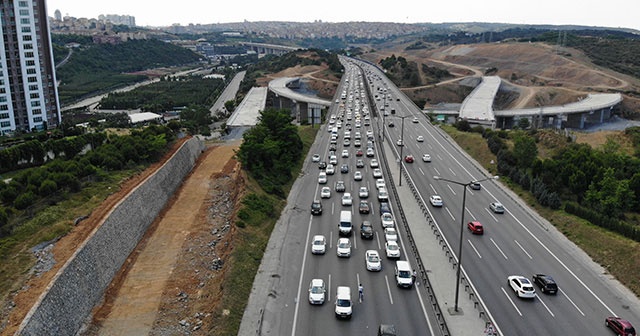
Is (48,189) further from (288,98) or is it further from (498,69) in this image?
(498,69)

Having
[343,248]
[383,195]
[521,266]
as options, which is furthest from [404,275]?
[383,195]

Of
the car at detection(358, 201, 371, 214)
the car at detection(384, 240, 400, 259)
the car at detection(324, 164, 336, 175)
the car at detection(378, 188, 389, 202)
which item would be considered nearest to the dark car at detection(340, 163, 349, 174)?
the car at detection(324, 164, 336, 175)

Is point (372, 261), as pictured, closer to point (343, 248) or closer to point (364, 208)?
point (343, 248)

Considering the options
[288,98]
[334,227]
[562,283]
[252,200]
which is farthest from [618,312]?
[288,98]

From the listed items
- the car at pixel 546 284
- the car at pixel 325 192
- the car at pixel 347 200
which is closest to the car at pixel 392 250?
the car at pixel 546 284

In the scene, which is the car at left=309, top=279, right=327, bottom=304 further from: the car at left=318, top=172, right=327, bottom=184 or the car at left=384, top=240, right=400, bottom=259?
the car at left=318, top=172, right=327, bottom=184

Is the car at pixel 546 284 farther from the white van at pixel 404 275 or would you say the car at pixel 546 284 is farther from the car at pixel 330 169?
the car at pixel 330 169
